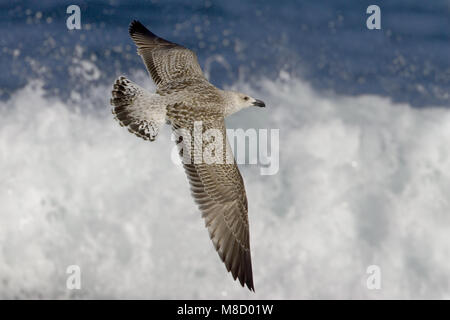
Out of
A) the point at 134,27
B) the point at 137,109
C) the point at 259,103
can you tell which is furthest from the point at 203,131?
the point at 134,27

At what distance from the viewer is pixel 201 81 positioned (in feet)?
25.0

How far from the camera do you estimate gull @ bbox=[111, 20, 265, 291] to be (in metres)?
6.83

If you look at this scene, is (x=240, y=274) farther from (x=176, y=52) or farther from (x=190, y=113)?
(x=176, y=52)

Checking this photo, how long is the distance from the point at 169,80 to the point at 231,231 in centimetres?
181

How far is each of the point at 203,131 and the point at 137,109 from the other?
0.67 meters

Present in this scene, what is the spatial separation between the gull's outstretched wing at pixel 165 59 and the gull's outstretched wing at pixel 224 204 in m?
0.89

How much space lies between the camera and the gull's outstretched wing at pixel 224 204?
6.79 m

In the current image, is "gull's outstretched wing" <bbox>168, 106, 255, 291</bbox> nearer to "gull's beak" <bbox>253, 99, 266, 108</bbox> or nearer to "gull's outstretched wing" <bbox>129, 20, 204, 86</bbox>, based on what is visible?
"gull's beak" <bbox>253, 99, 266, 108</bbox>

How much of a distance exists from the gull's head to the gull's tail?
28.8 inches

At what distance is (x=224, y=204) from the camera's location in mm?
6934

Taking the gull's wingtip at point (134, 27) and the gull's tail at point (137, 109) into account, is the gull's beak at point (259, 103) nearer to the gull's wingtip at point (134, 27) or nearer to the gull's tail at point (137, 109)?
the gull's tail at point (137, 109)

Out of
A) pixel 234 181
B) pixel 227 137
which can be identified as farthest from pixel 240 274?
pixel 227 137

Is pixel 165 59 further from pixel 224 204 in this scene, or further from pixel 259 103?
pixel 224 204

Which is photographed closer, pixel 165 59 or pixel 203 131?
pixel 203 131
